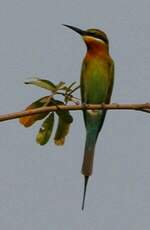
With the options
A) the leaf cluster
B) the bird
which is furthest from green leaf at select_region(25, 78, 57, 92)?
the bird

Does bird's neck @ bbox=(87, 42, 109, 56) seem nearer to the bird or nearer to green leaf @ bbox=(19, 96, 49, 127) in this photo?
the bird

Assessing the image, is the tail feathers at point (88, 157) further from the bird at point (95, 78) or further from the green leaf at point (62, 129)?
the green leaf at point (62, 129)

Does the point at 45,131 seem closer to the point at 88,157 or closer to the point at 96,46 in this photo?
the point at 88,157

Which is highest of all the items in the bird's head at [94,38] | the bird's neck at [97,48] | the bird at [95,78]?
the bird's head at [94,38]

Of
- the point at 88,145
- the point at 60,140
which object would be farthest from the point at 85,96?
the point at 60,140

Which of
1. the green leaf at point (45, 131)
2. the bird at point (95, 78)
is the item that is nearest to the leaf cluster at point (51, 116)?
the green leaf at point (45, 131)
